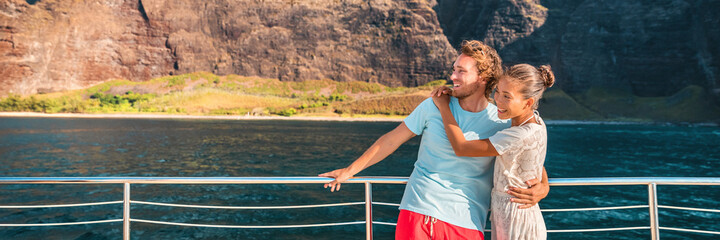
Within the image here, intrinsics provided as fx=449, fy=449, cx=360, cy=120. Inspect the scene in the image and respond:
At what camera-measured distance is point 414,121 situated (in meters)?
2.30

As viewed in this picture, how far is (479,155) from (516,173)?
0.69ft

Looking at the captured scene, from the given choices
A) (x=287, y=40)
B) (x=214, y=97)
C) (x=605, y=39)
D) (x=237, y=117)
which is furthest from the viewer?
(x=287, y=40)

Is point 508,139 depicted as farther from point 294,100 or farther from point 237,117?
point 294,100

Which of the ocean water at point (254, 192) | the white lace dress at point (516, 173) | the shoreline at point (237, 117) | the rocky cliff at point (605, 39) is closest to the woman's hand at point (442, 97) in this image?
the white lace dress at point (516, 173)

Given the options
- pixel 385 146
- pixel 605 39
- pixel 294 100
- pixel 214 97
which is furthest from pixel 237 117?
pixel 385 146

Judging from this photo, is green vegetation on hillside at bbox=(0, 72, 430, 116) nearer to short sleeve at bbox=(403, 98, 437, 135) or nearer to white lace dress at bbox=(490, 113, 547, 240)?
short sleeve at bbox=(403, 98, 437, 135)

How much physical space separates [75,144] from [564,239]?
39.8 metres

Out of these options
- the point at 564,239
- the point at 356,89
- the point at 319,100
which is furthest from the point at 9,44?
the point at 564,239

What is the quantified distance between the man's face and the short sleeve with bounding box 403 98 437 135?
0.50 ft

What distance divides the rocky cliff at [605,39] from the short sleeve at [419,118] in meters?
111

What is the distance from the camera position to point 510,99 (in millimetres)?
2045

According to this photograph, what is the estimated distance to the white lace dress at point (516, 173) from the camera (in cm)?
200

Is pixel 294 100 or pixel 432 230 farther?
pixel 294 100

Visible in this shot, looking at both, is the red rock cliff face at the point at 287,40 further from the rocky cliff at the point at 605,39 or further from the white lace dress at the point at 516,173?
the white lace dress at the point at 516,173
